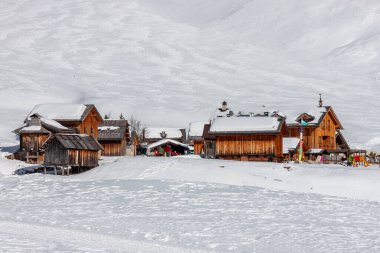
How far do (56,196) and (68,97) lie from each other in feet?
325

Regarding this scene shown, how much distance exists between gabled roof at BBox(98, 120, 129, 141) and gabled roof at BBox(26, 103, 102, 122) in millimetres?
12359

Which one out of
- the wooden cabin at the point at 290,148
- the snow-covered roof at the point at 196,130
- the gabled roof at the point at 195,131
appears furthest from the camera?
the snow-covered roof at the point at 196,130

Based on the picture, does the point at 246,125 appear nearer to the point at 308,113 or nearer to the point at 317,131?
the point at 317,131

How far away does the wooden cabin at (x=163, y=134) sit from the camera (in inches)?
3964

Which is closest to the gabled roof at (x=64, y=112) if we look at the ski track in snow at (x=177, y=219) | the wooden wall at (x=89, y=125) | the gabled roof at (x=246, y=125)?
the wooden wall at (x=89, y=125)

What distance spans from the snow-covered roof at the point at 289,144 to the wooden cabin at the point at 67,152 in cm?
2432

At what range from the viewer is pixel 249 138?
61500 mm

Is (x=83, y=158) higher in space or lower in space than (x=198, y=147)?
lower

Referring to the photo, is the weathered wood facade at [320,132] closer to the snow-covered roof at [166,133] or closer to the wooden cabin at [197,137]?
the wooden cabin at [197,137]

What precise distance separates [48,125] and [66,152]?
1014 centimetres

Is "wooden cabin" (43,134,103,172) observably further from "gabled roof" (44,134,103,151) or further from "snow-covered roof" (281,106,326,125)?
"snow-covered roof" (281,106,326,125)

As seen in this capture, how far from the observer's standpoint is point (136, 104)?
135m

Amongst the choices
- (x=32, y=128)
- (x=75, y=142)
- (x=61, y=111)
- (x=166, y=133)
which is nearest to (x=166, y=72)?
(x=166, y=133)

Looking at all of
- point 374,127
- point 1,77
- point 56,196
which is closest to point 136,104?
point 1,77
